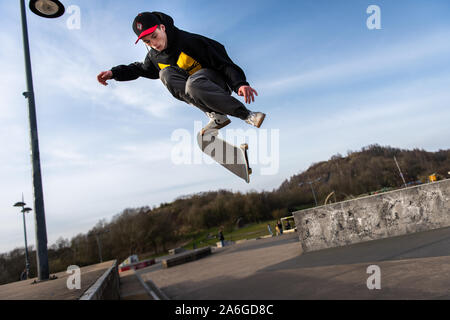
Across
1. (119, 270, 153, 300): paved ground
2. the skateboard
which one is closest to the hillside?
the skateboard

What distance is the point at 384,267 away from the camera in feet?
19.5

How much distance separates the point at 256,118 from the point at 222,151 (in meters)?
0.56

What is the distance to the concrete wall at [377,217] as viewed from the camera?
8.91 metres

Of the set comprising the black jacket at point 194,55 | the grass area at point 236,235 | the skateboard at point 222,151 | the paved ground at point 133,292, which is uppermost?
the black jacket at point 194,55

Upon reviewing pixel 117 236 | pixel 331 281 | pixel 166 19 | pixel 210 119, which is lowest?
pixel 117 236

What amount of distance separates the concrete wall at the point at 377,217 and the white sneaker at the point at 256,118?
8.96 m

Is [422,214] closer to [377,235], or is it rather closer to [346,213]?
[377,235]

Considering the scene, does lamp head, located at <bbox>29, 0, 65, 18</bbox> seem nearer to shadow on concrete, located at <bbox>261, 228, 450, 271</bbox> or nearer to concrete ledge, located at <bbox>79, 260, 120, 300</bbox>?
concrete ledge, located at <bbox>79, 260, 120, 300</bbox>

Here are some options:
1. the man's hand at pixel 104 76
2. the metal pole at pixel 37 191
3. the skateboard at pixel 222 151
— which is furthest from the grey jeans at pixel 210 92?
the metal pole at pixel 37 191

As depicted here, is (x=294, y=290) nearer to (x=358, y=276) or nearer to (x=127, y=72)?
(x=358, y=276)

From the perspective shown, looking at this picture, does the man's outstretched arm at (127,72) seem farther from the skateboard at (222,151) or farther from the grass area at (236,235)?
the grass area at (236,235)
